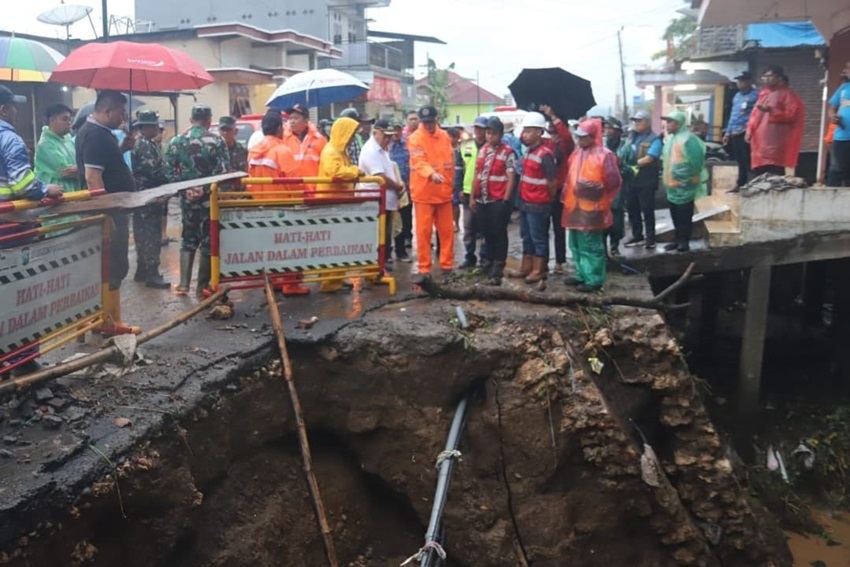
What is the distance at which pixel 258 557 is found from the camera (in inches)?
220

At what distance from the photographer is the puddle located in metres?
7.86

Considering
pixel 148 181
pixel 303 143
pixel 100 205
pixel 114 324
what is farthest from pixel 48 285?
pixel 303 143

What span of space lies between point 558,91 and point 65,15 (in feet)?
47.7

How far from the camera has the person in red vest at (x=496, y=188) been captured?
7.86m

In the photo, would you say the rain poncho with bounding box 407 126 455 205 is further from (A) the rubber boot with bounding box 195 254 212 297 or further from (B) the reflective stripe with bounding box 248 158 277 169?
(A) the rubber boot with bounding box 195 254 212 297

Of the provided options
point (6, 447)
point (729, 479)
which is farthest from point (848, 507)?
point (6, 447)

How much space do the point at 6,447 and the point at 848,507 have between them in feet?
28.5

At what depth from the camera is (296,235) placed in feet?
23.0

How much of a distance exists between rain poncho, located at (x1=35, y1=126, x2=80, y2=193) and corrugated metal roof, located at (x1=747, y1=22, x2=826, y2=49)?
1539cm

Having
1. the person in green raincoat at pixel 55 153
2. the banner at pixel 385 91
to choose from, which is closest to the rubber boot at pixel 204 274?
the person in green raincoat at pixel 55 153

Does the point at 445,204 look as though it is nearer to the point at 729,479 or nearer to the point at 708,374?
the point at 729,479

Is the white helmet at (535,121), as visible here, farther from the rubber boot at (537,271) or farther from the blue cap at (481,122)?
the rubber boot at (537,271)

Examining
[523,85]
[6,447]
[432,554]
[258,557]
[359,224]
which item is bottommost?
[258,557]

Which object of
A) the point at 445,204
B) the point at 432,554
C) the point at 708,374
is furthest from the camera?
the point at 708,374
